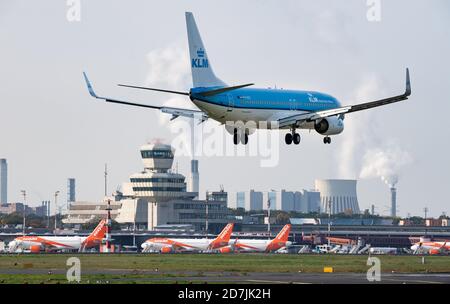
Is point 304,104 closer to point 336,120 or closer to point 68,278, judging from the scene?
point 336,120

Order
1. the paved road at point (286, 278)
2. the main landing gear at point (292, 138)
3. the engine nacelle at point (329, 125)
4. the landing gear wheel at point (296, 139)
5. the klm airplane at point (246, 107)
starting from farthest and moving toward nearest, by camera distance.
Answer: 1. the engine nacelle at point (329, 125)
2. the landing gear wheel at point (296, 139)
3. the main landing gear at point (292, 138)
4. the klm airplane at point (246, 107)
5. the paved road at point (286, 278)

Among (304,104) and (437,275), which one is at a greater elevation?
(304,104)

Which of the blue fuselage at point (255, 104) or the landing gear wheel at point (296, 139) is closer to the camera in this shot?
the blue fuselage at point (255, 104)

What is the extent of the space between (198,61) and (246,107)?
25.4ft

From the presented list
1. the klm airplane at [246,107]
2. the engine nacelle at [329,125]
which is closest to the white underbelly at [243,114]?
the klm airplane at [246,107]

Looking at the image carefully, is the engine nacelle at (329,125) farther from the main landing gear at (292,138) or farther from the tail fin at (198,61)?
the tail fin at (198,61)

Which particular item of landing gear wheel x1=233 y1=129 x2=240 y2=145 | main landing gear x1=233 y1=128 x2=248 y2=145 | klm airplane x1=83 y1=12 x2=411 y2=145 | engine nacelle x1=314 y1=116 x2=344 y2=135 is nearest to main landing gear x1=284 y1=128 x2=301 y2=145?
klm airplane x1=83 y1=12 x2=411 y2=145

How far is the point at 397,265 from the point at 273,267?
1940cm

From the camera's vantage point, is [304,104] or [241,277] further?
[304,104]

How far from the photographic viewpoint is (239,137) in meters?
120

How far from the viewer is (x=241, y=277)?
11975 cm

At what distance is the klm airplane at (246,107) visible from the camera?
11988 centimetres
